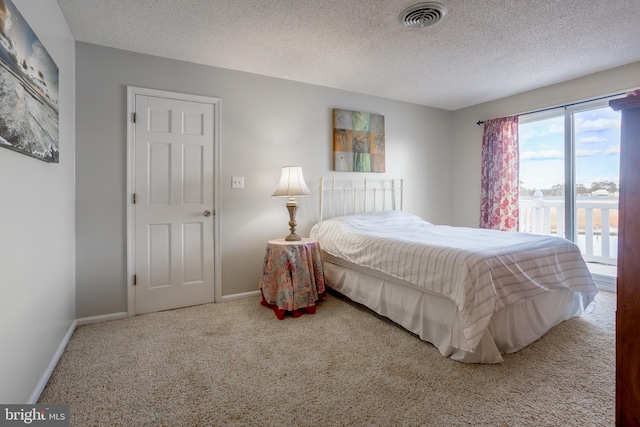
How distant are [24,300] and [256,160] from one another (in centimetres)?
213

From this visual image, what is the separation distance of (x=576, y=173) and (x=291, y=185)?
334 cm

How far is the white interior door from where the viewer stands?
2.65 metres

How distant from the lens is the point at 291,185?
286 centimetres

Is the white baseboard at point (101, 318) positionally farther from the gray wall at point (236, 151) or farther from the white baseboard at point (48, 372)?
the white baseboard at point (48, 372)

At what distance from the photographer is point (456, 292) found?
71.1 inches

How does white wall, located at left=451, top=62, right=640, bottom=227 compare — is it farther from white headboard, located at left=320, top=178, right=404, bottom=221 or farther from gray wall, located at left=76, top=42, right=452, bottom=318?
white headboard, located at left=320, top=178, right=404, bottom=221

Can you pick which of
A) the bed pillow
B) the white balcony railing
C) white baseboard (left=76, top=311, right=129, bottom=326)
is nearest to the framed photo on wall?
the bed pillow

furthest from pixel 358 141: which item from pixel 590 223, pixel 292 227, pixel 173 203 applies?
pixel 590 223

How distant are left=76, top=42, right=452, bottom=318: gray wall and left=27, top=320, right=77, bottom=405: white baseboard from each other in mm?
405

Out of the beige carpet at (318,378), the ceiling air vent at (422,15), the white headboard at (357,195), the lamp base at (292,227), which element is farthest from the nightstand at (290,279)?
the ceiling air vent at (422,15)

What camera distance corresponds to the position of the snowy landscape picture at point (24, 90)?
3.91 ft

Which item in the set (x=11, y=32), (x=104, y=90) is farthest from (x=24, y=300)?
(x=104, y=90)

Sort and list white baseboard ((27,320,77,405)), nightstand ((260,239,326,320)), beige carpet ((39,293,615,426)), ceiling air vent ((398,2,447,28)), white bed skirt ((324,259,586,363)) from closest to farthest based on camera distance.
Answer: beige carpet ((39,293,615,426)) → white baseboard ((27,320,77,405)) → white bed skirt ((324,259,586,363)) → ceiling air vent ((398,2,447,28)) → nightstand ((260,239,326,320))

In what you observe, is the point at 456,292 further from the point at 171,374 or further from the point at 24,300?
the point at 24,300
